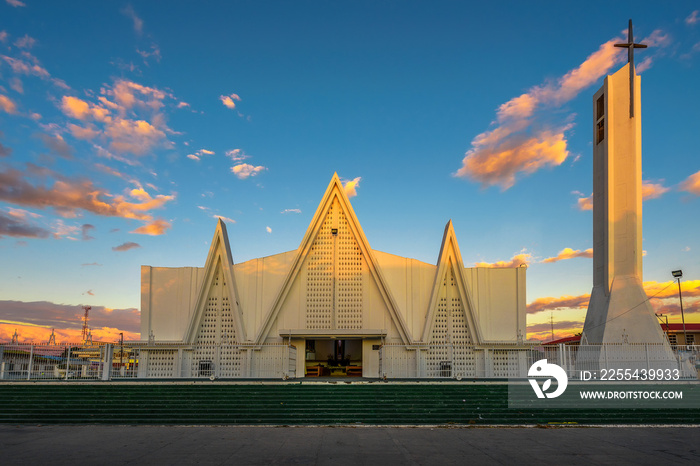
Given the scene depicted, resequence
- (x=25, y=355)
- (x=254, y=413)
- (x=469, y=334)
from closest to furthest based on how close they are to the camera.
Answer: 1. (x=254, y=413)
2. (x=25, y=355)
3. (x=469, y=334)

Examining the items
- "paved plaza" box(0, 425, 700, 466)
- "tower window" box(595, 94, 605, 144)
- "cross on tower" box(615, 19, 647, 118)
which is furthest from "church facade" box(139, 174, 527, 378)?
"paved plaza" box(0, 425, 700, 466)

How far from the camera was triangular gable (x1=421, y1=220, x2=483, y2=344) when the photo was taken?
23.9 meters

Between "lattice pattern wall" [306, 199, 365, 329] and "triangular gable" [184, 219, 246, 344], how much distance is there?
10.7ft

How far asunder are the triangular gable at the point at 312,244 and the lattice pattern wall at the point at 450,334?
168cm

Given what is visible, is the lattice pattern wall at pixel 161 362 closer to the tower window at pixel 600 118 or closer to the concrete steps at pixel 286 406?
the concrete steps at pixel 286 406

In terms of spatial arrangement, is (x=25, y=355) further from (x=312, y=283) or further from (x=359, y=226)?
(x=359, y=226)

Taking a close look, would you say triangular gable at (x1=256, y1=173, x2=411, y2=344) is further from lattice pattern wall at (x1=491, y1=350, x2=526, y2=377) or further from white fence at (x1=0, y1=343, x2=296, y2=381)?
lattice pattern wall at (x1=491, y1=350, x2=526, y2=377)

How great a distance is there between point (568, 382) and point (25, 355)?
19.9 metres

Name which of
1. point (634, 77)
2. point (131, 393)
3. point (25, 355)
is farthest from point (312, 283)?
point (634, 77)

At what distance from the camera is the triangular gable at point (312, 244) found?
2358cm

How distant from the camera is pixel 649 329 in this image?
22719 millimetres

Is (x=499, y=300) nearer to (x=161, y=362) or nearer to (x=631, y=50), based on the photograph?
(x=631, y=50)

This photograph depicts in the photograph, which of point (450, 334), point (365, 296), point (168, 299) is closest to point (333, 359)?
point (365, 296)

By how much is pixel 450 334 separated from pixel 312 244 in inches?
303
